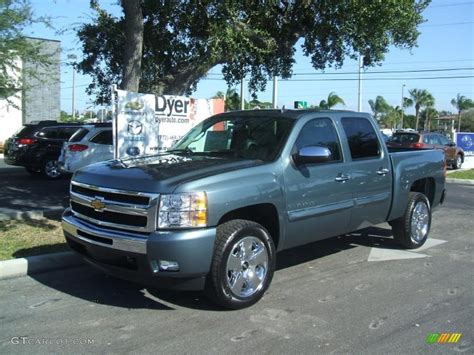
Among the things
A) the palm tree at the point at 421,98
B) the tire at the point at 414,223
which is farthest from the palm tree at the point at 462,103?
the tire at the point at 414,223

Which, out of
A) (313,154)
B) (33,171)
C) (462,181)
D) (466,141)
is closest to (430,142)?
(462,181)

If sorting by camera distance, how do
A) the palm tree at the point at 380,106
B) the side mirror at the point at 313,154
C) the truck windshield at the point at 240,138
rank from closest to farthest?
the side mirror at the point at 313,154 → the truck windshield at the point at 240,138 → the palm tree at the point at 380,106

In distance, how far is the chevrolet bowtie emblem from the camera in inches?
194

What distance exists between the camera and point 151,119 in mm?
9219

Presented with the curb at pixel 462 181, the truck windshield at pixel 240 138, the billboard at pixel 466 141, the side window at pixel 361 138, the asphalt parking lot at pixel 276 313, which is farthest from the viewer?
the billboard at pixel 466 141

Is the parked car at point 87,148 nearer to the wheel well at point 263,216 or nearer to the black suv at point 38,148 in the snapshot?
the black suv at point 38,148

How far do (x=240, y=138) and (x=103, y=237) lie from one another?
1944 millimetres

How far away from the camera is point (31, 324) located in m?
4.60

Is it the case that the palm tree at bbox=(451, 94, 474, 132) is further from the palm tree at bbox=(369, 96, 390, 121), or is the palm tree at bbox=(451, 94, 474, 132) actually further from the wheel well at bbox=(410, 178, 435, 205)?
the wheel well at bbox=(410, 178, 435, 205)

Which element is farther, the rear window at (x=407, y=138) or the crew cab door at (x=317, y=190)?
the rear window at (x=407, y=138)

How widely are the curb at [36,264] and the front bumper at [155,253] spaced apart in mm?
1580

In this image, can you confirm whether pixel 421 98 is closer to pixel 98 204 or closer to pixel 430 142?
pixel 430 142

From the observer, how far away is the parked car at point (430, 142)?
70.0 feet

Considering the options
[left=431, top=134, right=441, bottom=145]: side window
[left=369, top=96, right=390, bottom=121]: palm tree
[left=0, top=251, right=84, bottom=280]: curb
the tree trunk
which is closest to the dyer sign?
the tree trunk
